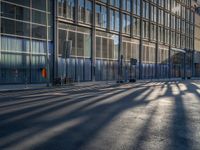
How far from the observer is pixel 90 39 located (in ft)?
135

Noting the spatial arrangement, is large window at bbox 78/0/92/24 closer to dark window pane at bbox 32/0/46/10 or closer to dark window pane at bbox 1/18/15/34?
dark window pane at bbox 32/0/46/10

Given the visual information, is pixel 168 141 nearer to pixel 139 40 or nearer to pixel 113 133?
pixel 113 133

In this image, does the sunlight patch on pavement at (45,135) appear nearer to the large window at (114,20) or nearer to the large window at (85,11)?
the large window at (85,11)

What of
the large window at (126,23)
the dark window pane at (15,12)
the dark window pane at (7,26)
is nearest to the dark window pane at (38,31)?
the dark window pane at (15,12)

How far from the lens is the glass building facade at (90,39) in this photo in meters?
30.7

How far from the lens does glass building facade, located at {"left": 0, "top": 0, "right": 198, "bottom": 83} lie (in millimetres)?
30719

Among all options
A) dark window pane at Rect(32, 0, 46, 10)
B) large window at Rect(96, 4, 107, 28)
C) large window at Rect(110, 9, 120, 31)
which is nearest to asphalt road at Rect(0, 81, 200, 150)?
dark window pane at Rect(32, 0, 46, 10)

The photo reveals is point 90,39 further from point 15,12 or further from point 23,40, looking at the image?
point 15,12

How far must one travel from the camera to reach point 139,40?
52.8 m

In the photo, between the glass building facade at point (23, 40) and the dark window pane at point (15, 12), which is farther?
the dark window pane at point (15, 12)

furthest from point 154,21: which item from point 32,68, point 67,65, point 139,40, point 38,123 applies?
point 38,123

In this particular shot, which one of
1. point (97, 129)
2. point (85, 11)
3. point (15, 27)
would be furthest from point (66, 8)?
point (97, 129)

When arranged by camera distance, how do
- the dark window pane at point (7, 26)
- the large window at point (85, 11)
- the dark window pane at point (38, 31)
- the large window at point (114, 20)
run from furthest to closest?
the large window at point (114, 20) < the large window at point (85, 11) < the dark window pane at point (38, 31) < the dark window pane at point (7, 26)

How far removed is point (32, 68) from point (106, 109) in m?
21.2
